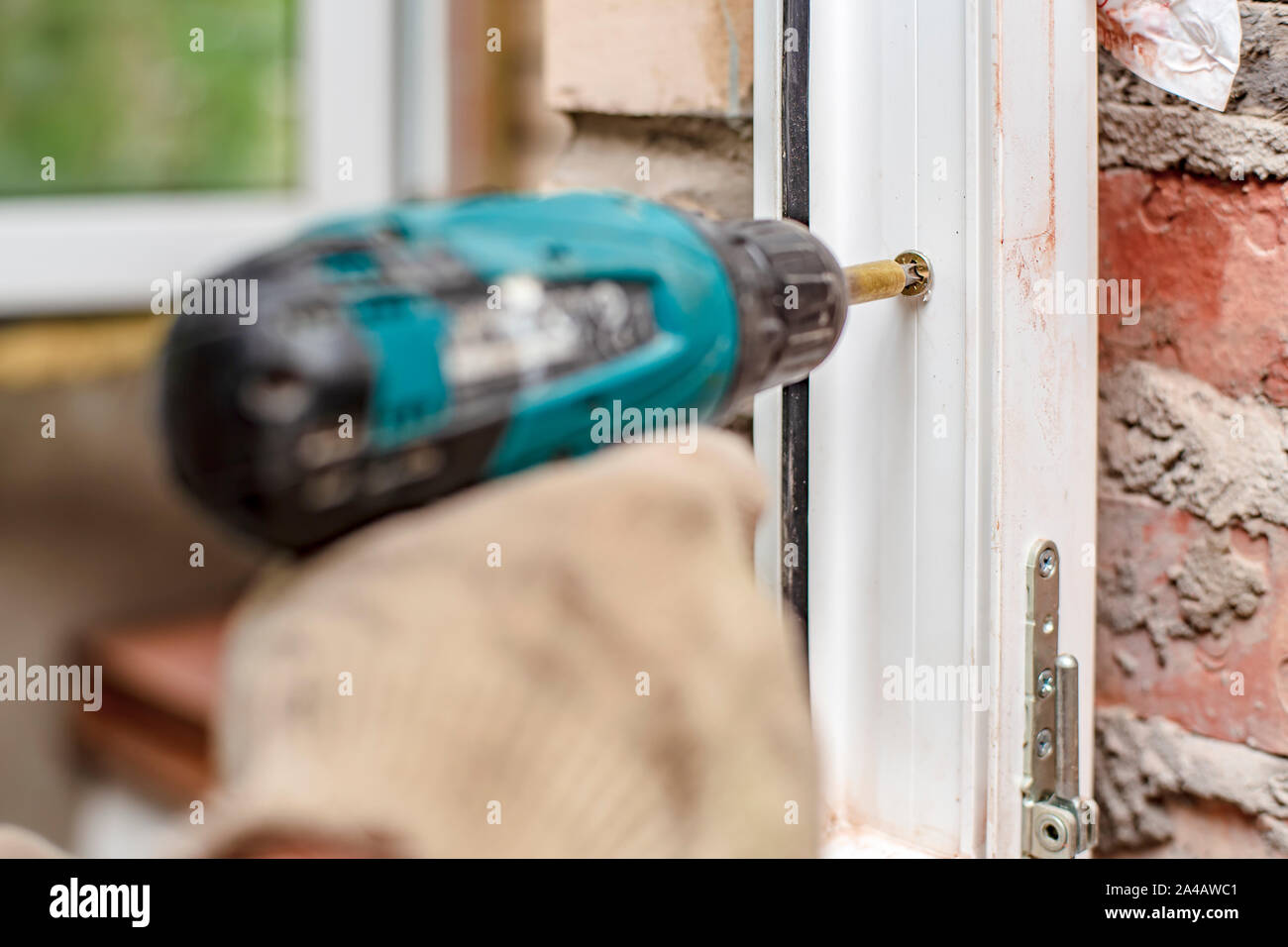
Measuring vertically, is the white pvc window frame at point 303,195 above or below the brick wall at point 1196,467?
above

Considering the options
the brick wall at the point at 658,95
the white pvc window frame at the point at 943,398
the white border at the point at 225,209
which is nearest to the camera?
the white pvc window frame at the point at 943,398

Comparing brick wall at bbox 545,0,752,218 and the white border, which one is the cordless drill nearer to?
brick wall at bbox 545,0,752,218

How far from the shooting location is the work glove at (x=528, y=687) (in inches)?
12.5

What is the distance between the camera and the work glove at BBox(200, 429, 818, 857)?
1.04 ft

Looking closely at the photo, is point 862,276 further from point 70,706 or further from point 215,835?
point 70,706

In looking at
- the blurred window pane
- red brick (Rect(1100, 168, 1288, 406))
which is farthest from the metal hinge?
the blurred window pane

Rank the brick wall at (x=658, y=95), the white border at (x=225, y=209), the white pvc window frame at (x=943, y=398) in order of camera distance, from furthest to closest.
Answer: the white border at (x=225, y=209)
the brick wall at (x=658, y=95)
the white pvc window frame at (x=943, y=398)

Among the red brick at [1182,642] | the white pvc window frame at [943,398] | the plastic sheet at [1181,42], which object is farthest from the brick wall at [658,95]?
the red brick at [1182,642]

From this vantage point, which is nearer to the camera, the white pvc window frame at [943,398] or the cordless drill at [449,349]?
the cordless drill at [449,349]

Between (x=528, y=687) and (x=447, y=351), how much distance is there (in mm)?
104

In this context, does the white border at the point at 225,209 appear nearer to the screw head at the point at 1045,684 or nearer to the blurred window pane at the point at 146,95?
the blurred window pane at the point at 146,95

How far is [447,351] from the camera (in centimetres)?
37

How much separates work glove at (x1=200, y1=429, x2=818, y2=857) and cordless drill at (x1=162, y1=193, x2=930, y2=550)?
2cm
